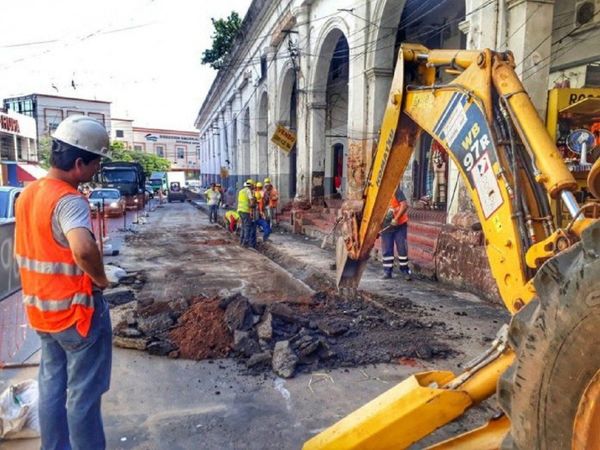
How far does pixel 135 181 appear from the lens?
26.4 m

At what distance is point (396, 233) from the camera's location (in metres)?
8.36

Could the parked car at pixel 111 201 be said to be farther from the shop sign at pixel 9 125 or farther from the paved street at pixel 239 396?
the paved street at pixel 239 396

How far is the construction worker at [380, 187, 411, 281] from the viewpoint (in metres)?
8.19

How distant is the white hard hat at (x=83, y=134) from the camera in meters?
2.43

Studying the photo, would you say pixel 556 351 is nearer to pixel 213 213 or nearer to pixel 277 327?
pixel 277 327

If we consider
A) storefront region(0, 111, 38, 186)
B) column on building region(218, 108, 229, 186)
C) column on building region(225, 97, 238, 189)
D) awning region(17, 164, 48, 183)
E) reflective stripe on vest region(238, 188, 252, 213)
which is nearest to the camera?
reflective stripe on vest region(238, 188, 252, 213)

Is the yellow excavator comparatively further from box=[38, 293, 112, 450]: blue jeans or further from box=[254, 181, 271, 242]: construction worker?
box=[254, 181, 271, 242]: construction worker

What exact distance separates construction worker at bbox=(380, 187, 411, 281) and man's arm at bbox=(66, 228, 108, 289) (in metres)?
6.34

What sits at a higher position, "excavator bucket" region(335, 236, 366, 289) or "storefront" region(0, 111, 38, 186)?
"storefront" region(0, 111, 38, 186)

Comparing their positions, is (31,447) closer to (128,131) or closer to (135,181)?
(135,181)

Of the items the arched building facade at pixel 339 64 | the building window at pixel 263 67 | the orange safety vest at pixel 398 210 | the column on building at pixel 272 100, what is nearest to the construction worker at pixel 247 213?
the arched building facade at pixel 339 64

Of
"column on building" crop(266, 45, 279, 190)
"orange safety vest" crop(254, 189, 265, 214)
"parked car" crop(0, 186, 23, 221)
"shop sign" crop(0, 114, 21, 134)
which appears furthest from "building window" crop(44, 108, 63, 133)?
"parked car" crop(0, 186, 23, 221)

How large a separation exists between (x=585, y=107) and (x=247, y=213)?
866 centimetres

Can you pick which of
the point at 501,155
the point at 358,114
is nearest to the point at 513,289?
the point at 501,155
